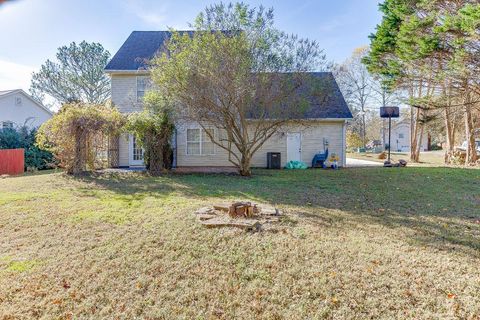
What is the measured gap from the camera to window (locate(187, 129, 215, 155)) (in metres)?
15.4

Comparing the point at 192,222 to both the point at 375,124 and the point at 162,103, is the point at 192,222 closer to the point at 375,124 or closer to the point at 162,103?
the point at 162,103

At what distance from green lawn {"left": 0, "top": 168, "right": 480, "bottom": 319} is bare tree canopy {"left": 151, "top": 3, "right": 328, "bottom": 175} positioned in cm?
461

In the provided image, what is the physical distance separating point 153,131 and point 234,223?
8591mm

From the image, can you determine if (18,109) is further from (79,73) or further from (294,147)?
(294,147)

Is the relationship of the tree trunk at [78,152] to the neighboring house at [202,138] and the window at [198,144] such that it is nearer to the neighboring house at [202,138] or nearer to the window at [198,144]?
the neighboring house at [202,138]

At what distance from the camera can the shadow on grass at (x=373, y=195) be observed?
17.2 feet

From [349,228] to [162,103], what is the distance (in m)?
8.33

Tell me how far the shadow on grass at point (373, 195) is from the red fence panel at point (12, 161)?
21.9ft

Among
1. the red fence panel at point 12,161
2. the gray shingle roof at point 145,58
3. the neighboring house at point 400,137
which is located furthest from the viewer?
the neighboring house at point 400,137

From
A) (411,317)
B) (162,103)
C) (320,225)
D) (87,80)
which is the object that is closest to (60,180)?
(162,103)

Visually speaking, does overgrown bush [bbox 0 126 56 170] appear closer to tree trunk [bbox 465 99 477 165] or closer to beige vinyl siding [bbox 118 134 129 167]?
beige vinyl siding [bbox 118 134 129 167]

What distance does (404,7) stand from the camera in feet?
44.8

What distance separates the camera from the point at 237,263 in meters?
3.72

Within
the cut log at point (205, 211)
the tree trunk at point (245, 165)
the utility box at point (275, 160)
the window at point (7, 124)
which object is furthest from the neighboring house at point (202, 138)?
the window at point (7, 124)
